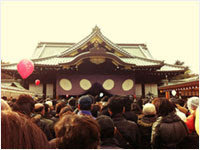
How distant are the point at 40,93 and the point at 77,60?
3.87m

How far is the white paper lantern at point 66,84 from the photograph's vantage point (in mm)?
12016

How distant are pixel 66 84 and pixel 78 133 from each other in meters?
10.9

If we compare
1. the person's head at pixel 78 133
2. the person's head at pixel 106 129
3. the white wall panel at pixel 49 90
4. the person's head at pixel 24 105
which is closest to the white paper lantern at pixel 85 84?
the white wall panel at pixel 49 90

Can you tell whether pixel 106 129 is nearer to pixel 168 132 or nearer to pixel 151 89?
pixel 168 132

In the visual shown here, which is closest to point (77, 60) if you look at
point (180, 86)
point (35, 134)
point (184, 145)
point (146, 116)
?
point (180, 86)

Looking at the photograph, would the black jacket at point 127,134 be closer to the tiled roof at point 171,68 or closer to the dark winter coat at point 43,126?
the dark winter coat at point 43,126

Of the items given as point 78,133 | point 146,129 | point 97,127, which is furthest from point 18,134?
point 146,129

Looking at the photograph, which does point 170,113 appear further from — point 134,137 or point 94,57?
point 94,57

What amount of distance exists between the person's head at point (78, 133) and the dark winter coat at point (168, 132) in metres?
1.61

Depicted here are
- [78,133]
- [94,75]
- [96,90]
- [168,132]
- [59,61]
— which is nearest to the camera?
[78,133]

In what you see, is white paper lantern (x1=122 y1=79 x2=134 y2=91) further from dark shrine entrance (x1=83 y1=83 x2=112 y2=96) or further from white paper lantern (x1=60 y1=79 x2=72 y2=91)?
white paper lantern (x1=60 y1=79 x2=72 y2=91)

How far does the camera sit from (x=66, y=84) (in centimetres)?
1205

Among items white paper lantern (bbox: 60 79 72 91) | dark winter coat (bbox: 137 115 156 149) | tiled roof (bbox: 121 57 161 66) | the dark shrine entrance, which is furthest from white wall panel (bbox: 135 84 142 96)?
dark winter coat (bbox: 137 115 156 149)

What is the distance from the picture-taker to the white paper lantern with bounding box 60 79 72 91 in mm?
12016
